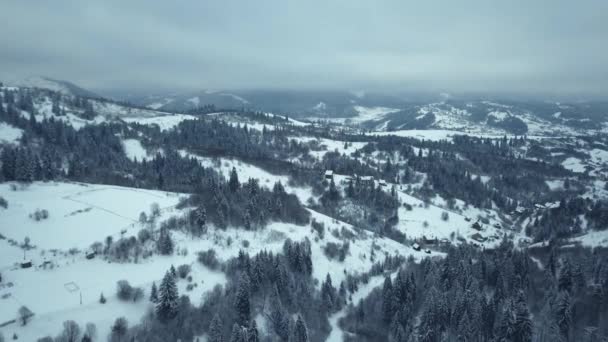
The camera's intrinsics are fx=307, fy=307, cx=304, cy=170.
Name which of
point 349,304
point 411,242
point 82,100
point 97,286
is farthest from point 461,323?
point 82,100

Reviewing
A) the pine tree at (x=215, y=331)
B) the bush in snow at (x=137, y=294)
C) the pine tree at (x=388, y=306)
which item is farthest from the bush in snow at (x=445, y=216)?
the bush in snow at (x=137, y=294)

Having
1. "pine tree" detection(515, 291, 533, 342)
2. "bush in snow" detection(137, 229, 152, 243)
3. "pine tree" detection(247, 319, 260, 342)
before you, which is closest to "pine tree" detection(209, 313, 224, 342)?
"pine tree" detection(247, 319, 260, 342)

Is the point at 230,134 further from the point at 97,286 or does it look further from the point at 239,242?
the point at 97,286

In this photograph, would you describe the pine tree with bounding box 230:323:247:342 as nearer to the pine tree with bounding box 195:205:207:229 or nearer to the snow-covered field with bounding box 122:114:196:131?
the pine tree with bounding box 195:205:207:229

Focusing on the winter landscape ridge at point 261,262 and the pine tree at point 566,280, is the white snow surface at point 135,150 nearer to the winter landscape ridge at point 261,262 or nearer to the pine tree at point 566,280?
→ the winter landscape ridge at point 261,262

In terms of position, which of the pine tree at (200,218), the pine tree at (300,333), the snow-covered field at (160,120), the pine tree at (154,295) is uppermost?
the snow-covered field at (160,120)

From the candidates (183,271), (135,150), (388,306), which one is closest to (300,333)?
(388,306)

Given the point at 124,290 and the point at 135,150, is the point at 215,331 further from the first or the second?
the point at 135,150
